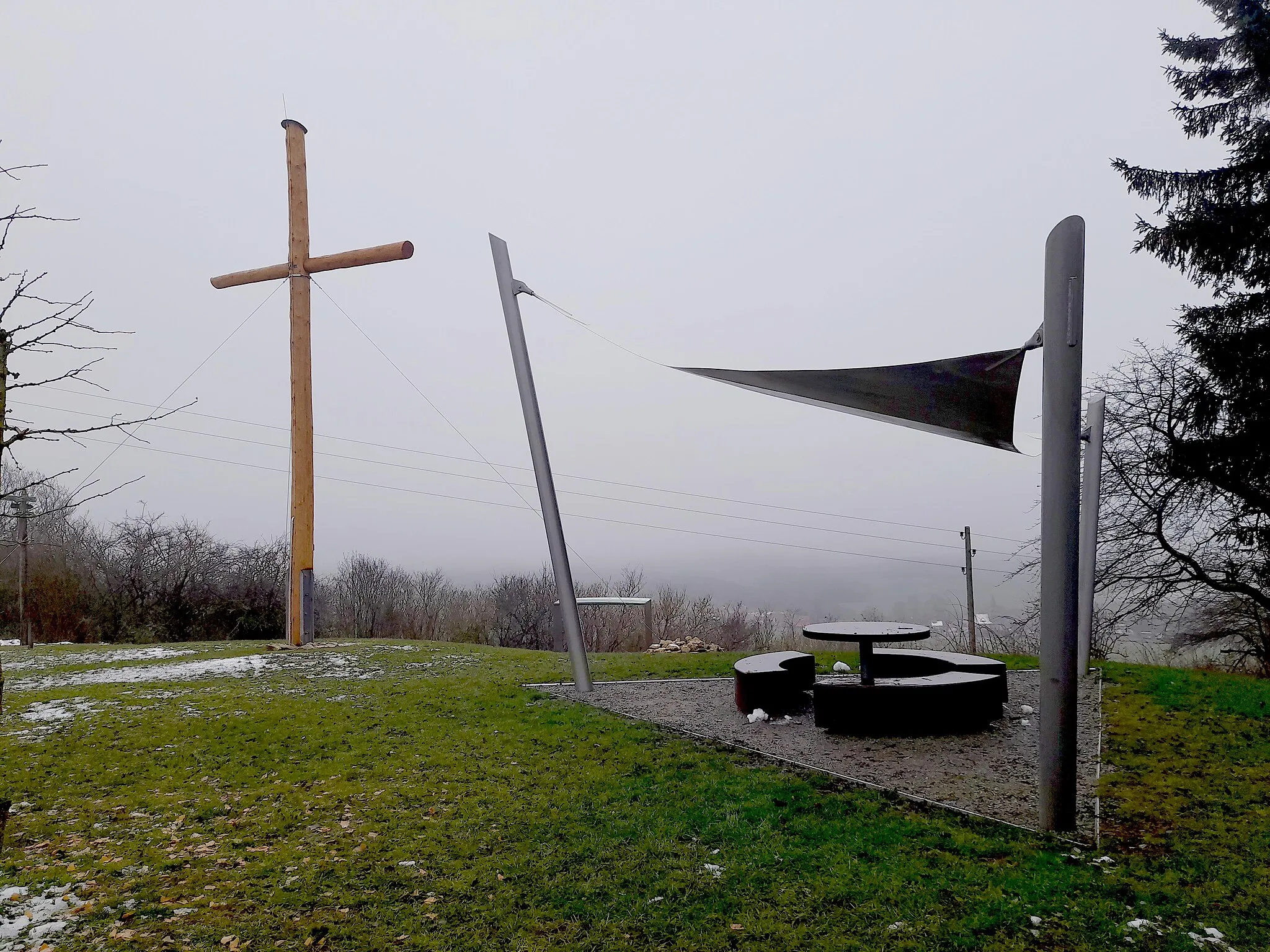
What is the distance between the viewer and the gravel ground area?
4105 millimetres

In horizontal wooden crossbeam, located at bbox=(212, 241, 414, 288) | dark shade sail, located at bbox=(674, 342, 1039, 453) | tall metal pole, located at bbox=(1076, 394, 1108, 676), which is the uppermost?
horizontal wooden crossbeam, located at bbox=(212, 241, 414, 288)

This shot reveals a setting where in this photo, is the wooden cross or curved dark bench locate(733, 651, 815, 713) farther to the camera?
the wooden cross

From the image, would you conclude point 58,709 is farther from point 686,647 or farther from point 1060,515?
point 686,647

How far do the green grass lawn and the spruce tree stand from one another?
6028mm

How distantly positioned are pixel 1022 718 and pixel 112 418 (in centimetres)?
660

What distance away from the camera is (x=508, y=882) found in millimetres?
3139

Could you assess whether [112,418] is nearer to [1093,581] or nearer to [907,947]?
[907,947]

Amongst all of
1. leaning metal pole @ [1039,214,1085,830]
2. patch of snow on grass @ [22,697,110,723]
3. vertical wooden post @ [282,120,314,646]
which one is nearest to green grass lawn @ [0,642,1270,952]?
patch of snow on grass @ [22,697,110,723]

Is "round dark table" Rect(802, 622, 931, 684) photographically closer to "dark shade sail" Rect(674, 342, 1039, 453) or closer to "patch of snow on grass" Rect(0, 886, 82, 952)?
"dark shade sail" Rect(674, 342, 1039, 453)

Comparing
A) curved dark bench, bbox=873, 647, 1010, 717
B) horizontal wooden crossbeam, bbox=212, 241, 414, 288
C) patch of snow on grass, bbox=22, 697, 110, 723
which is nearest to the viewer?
patch of snow on grass, bbox=22, 697, 110, 723

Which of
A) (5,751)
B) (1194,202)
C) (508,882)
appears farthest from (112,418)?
(1194,202)

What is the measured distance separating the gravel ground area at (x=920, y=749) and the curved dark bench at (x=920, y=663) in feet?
1.63

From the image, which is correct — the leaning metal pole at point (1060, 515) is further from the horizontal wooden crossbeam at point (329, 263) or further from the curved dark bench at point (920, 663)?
the horizontal wooden crossbeam at point (329, 263)

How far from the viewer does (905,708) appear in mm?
5590
